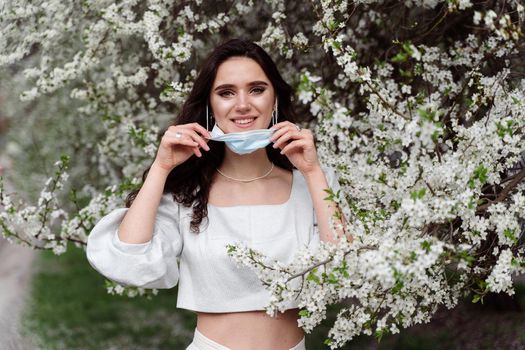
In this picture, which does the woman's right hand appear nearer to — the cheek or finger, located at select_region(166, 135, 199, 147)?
finger, located at select_region(166, 135, 199, 147)

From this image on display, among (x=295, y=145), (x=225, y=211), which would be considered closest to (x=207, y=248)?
(x=225, y=211)

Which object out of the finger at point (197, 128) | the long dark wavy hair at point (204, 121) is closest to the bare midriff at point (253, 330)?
the long dark wavy hair at point (204, 121)

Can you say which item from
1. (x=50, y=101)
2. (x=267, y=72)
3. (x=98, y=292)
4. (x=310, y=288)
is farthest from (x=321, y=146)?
(x=98, y=292)

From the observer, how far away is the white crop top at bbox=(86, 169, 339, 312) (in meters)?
2.72

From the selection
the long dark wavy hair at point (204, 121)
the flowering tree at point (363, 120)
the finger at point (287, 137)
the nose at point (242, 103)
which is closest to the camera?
the flowering tree at point (363, 120)

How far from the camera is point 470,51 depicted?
3.64 metres

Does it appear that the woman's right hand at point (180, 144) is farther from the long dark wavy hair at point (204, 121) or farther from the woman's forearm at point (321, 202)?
the woman's forearm at point (321, 202)

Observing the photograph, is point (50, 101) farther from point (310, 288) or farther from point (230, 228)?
point (310, 288)

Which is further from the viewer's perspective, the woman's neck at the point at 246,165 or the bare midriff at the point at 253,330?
the woman's neck at the point at 246,165

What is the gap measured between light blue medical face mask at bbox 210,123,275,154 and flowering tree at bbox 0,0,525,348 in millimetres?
241

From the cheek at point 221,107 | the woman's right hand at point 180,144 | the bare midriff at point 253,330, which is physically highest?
the cheek at point 221,107

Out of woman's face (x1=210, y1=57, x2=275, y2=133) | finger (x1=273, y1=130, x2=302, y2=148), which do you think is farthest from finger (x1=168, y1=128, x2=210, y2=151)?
finger (x1=273, y1=130, x2=302, y2=148)

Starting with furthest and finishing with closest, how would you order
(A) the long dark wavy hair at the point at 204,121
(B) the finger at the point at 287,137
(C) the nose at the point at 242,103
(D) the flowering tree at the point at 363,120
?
1. (A) the long dark wavy hair at the point at 204,121
2. (C) the nose at the point at 242,103
3. (B) the finger at the point at 287,137
4. (D) the flowering tree at the point at 363,120

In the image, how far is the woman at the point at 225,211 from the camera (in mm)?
2719
